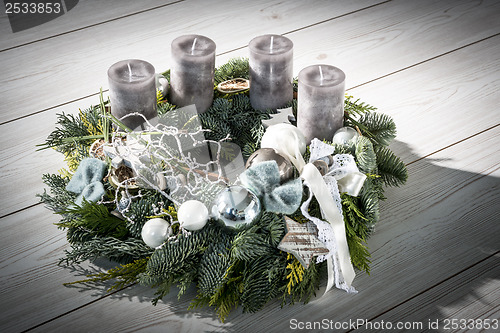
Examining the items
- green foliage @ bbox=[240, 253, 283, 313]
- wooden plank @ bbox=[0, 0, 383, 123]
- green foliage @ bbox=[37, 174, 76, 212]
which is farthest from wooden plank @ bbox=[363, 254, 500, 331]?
wooden plank @ bbox=[0, 0, 383, 123]

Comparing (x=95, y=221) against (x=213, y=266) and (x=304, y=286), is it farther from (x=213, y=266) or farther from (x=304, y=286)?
(x=304, y=286)

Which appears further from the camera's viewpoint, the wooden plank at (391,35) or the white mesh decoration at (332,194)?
the wooden plank at (391,35)

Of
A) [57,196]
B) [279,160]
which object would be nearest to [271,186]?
[279,160]

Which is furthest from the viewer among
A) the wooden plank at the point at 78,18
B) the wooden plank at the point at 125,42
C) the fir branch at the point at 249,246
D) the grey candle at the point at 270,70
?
the wooden plank at the point at 78,18

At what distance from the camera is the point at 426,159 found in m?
1.16

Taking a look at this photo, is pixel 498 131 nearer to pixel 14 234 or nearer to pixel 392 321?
pixel 392 321

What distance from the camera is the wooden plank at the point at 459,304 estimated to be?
0.86m

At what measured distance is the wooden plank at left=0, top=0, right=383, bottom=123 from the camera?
4.49 ft

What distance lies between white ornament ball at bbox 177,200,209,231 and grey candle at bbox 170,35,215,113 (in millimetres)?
303

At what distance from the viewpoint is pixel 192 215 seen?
865 mm

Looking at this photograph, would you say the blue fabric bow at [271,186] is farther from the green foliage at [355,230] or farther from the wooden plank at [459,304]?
the wooden plank at [459,304]

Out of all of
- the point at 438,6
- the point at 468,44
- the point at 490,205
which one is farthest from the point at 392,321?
the point at 438,6

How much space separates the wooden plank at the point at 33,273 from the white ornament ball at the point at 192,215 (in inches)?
6.5

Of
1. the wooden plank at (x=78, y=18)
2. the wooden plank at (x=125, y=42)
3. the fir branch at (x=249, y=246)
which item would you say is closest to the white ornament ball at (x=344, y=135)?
the fir branch at (x=249, y=246)
